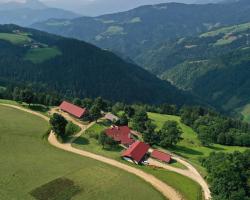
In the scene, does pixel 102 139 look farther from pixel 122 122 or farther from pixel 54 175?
pixel 122 122

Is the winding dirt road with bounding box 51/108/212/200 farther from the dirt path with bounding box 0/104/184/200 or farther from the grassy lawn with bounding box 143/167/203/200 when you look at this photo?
the dirt path with bounding box 0/104/184/200

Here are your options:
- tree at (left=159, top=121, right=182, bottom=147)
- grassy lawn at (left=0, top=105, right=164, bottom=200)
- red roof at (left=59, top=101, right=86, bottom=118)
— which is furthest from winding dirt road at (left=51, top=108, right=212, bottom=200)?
red roof at (left=59, top=101, right=86, bottom=118)

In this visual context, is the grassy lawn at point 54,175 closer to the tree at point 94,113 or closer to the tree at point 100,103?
the tree at point 94,113

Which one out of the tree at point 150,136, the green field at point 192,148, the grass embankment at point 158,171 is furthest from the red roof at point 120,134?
the green field at point 192,148

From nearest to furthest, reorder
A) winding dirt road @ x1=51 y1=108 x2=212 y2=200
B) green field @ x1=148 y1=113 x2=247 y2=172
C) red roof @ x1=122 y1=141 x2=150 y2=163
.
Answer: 1. winding dirt road @ x1=51 y1=108 x2=212 y2=200
2. red roof @ x1=122 y1=141 x2=150 y2=163
3. green field @ x1=148 y1=113 x2=247 y2=172

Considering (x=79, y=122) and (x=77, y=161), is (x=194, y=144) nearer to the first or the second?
(x=79, y=122)

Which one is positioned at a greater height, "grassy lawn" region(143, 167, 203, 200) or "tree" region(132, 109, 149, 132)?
"tree" region(132, 109, 149, 132)
